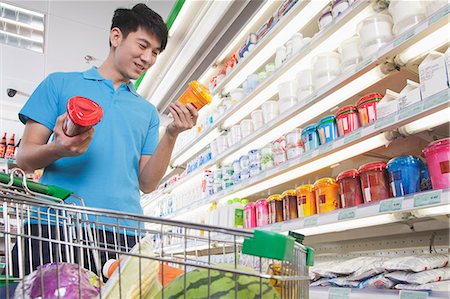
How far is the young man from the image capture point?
128 centimetres

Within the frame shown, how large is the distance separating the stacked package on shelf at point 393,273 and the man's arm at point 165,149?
0.92 m

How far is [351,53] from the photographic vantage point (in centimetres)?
205

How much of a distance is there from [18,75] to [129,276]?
616 centimetres

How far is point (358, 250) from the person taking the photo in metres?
2.44

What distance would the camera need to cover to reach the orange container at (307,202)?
2.21 m

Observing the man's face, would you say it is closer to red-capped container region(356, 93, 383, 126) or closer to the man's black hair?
the man's black hair

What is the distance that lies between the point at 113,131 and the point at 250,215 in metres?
1.62

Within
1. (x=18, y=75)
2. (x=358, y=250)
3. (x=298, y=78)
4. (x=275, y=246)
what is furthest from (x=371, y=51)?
(x=18, y=75)

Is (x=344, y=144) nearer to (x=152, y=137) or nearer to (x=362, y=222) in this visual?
(x=362, y=222)

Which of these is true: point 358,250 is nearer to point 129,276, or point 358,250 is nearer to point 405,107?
point 405,107

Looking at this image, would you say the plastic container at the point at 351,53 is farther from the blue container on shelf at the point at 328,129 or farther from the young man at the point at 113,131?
the young man at the point at 113,131

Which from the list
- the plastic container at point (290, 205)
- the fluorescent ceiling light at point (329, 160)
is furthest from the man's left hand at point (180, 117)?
the plastic container at point (290, 205)

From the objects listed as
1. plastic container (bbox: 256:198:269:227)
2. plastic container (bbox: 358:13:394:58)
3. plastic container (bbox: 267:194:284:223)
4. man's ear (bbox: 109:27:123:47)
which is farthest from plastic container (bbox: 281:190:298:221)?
man's ear (bbox: 109:27:123:47)

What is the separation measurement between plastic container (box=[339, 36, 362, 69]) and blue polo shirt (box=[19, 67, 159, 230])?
1.07 metres
